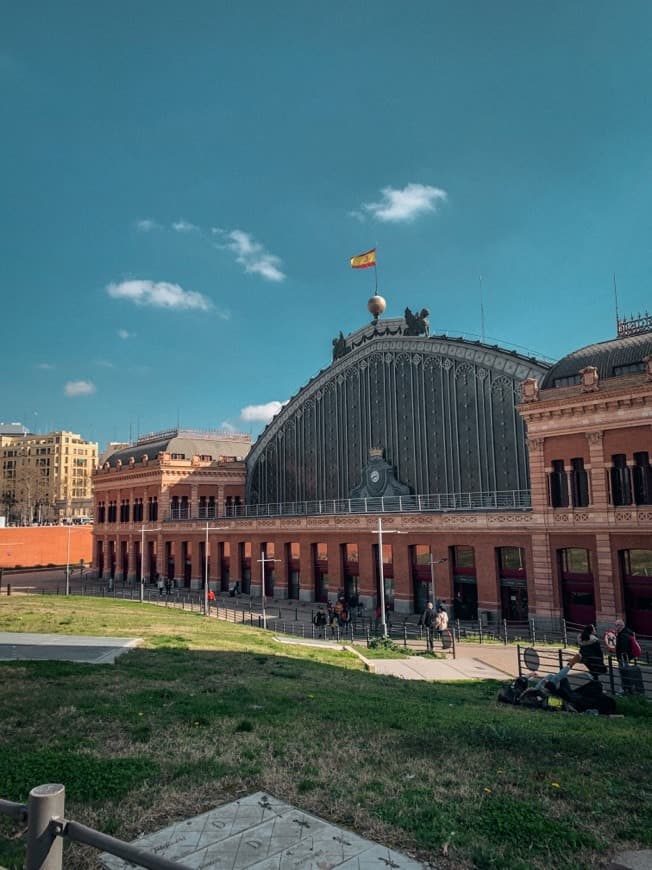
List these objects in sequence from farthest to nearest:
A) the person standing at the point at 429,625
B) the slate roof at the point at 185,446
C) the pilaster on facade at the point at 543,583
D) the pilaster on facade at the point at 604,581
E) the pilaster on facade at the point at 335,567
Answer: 1. the slate roof at the point at 185,446
2. the pilaster on facade at the point at 335,567
3. the pilaster on facade at the point at 543,583
4. the pilaster on facade at the point at 604,581
5. the person standing at the point at 429,625

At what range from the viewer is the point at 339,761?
9.62 meters

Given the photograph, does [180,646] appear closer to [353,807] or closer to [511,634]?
[353,807]

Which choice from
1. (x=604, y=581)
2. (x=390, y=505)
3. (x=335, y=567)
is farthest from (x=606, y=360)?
(x=335, y=567)

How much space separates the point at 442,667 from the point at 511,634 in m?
12.7

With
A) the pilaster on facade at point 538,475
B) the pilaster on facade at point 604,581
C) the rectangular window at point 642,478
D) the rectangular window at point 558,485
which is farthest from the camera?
the pilaster on facade at point 538,475

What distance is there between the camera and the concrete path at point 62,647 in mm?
19188

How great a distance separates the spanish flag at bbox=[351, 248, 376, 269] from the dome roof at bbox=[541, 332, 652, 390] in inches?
1065

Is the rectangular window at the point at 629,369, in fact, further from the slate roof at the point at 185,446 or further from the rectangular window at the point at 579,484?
the slate roof at the point at 185,446

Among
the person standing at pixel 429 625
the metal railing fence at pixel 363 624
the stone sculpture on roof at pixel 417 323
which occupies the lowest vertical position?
the metal railing fence at pixel 363 624

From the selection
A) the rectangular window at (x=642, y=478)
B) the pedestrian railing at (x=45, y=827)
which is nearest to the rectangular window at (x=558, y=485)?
the rectangular window at (x=642, y=478)

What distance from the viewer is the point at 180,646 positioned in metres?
23.4

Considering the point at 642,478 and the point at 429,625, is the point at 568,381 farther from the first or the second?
the point at 429,625

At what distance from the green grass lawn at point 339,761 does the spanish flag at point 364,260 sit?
1989 inches

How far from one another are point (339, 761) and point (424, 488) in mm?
43829
